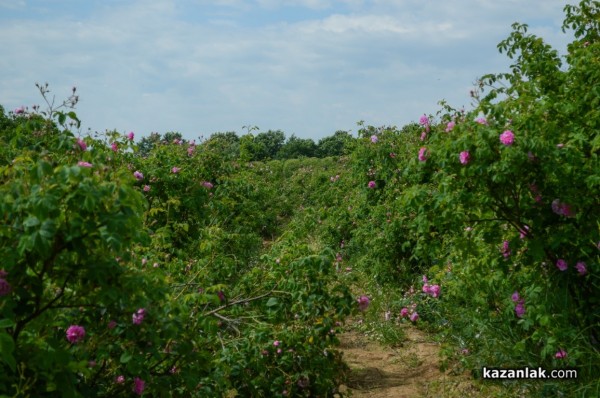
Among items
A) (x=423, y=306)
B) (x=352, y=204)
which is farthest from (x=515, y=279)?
(x=352, y=204)

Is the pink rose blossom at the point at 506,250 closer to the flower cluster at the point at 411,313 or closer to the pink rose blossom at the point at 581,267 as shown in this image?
the pink rose blossom at the point at 581,267

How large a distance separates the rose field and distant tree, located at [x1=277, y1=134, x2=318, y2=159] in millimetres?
19836

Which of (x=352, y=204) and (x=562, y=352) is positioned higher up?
(x=352, y=204)

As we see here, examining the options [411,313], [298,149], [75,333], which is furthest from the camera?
[298,149]

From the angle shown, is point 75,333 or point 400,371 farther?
point 400,371

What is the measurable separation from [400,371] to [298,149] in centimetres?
2192

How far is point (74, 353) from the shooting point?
2.83 m

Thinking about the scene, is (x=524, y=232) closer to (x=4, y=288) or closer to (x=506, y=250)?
(x=506, y=250)

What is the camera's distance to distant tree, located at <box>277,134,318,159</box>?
26.7 metres

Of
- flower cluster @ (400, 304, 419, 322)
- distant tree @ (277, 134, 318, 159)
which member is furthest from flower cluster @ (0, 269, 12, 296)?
distant tree @ (277, 134, 318, 159)

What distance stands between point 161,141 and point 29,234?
6069 mm

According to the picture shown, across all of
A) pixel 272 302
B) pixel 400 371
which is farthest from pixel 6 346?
pixel 400 371

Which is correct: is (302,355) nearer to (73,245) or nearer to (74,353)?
(74,353)

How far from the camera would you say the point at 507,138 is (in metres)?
3.61
